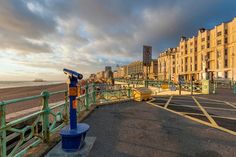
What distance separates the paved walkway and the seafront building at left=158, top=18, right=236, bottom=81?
35.4 meters

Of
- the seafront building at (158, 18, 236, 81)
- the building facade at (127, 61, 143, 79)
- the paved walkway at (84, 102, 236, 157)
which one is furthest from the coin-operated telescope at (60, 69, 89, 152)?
the building facade at (127, 61, 143, 79)

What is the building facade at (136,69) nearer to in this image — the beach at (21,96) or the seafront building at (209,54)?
the seafront building at (209,54)

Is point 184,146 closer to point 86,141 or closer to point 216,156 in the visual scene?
point 216,156

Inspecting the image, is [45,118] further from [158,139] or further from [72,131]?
[158,139]

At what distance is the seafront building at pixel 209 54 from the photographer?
47.7 m

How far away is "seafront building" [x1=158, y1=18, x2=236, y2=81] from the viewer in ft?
156

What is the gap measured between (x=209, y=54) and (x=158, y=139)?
6352 cm

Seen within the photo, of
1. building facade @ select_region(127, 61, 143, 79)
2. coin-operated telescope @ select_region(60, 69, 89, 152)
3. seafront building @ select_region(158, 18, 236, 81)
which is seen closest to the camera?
coin-operated telescope @ select_region(60, 69, 89, 152)

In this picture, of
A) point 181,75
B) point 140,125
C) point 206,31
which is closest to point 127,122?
point 140,125

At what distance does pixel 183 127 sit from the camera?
5.13 meters

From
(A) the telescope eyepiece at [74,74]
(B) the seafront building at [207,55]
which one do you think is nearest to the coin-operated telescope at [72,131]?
(A) the telescope eyepiece at [74,74]

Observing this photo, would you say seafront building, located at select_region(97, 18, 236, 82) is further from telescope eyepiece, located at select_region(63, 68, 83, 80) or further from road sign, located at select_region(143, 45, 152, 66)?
telescope eyepiece, located at select_region(63, 68, 83, 80)

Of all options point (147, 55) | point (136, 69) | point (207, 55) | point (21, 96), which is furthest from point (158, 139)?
point (136, 69)

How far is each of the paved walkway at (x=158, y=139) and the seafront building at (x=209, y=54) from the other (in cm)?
3536
